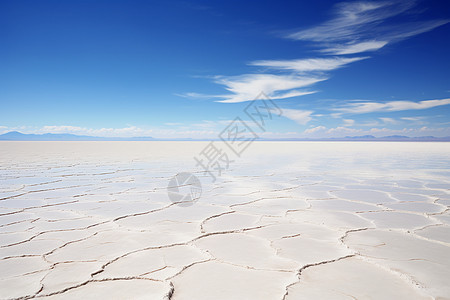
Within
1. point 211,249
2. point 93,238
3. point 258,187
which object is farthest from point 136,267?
point 258,187

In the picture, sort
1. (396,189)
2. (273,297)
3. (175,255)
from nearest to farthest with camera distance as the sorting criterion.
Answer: (273,297) → (175,255) → (396,189)

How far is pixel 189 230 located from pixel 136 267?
577 mm

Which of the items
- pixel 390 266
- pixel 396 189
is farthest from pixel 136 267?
pixel 396 189

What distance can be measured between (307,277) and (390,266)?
16.3 inches

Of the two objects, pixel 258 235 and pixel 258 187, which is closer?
pixel 258 235

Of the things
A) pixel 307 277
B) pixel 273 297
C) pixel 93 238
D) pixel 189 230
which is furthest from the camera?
A: pixel 189 230

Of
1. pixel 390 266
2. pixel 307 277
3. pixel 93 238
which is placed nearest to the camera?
pixel 307 277

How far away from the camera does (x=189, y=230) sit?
1.84 meters

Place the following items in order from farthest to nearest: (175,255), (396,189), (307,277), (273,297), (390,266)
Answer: (396,189) < (175,255) < (390,266) < (307,277) < (273,297)

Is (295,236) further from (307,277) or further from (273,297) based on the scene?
(273,297)

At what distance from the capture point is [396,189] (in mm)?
3301

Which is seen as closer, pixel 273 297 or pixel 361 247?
pixel 273 297

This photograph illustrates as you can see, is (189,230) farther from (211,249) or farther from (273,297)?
(273,297)

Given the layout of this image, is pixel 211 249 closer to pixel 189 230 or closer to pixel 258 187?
pixel 189 230
